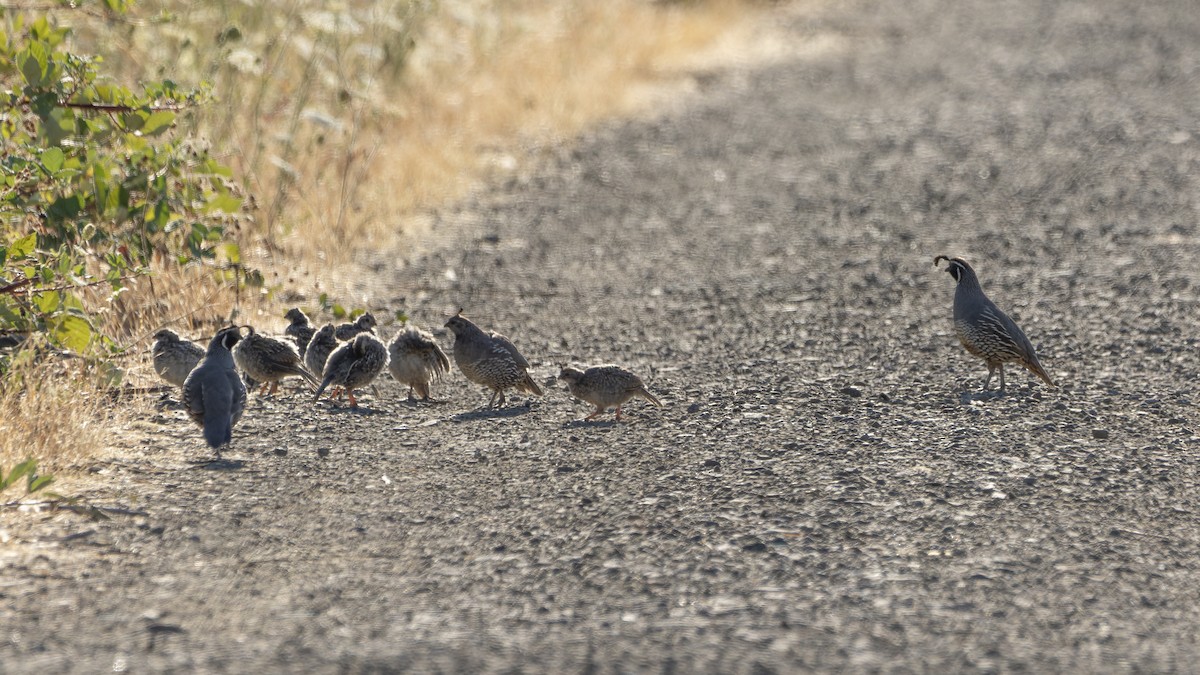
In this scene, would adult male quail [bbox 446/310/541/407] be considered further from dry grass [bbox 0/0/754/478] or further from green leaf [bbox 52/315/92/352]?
green leaf [bbox 52/315/92/352]

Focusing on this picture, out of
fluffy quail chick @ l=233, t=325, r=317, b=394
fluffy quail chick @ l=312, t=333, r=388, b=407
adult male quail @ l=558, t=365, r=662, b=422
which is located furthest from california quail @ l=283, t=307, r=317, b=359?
adult male quail @ l=558, t=365, r=662, b=422

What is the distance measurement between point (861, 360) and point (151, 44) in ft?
22.0

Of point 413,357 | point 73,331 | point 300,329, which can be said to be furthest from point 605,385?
point 73,331

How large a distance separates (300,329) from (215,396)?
228 centimetres

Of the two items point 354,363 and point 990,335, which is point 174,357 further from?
point 990,335

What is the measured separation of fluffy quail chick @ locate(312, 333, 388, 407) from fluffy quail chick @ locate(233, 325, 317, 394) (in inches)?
7.5

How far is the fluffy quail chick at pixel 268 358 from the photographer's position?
8734mm

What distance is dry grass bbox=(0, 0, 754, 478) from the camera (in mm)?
9344

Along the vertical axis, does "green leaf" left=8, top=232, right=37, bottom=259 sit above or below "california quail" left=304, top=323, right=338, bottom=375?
above

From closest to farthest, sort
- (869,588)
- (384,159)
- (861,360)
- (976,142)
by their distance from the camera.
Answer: (869,588) → (861,360) → (384,159) → (976,142)

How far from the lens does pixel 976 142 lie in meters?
18.2

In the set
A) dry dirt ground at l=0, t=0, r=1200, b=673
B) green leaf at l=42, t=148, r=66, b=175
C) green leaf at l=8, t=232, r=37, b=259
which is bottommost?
dry dirt ground at l=0, t=0, r=1200, b=673

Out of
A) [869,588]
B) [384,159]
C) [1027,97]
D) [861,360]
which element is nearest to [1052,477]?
[869,588]

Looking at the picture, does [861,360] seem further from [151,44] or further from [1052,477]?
[151,44]
